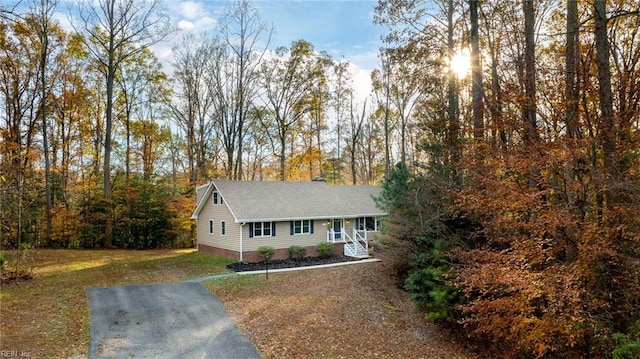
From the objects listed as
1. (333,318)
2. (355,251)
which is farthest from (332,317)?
(355,251)

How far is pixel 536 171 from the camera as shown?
851 cm

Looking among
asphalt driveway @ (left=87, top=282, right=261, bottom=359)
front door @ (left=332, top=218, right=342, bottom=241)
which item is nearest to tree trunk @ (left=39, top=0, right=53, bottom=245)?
asphalt driveway @ (left=87, top=282, right=261, bottom=359)

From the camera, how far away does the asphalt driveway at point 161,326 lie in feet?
28.7

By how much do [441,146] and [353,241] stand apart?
12.3 m

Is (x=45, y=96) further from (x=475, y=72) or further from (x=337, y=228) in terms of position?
(x=475, y=72)

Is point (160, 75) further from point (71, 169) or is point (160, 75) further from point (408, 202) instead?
point (408, 202)

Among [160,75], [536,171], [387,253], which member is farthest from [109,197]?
[536,171]

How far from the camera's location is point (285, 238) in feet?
71.8

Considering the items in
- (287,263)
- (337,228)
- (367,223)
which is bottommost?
(287,263)

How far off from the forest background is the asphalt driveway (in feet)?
17.5

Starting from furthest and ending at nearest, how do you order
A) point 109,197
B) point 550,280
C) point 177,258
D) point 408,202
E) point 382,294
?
1. point 109,197
2. point 177,258
3. point 382,294
4. point 408,202
5. point 550,280

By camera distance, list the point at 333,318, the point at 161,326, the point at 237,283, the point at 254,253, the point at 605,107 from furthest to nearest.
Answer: the point at 254,253
the point at 237,283
the point at 333,318
the point at 161,326
the point at 605,107

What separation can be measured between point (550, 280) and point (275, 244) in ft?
51.0

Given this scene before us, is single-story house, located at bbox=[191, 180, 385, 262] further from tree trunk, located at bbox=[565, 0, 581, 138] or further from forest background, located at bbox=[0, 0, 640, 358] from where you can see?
tree trunk, located at bbox=[565, 0, 581, 138]
